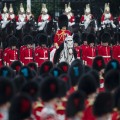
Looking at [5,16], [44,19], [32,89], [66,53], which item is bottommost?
[32,89]

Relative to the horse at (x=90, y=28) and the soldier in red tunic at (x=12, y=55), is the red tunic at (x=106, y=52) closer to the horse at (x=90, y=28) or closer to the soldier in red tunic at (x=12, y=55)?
the soldier in red tunic at (x=12, y=55)

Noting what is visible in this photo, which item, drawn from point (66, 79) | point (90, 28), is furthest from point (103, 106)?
point (90, 28)

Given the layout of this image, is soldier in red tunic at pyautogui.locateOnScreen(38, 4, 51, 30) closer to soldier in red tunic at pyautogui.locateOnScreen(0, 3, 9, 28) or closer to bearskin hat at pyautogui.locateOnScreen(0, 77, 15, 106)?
soldier in red tunic at pyautogui.locateOnScreen(0, 3, 9, 28)

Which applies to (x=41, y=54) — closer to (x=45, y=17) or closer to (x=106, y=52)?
(x=106, y=52)

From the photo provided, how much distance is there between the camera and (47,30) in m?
26.0

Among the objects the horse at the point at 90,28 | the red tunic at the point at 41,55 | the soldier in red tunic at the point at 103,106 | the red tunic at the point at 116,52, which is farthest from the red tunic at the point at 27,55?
the soldier in red tunic at the point at 103,106

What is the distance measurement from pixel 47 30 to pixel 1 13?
803 centimetres

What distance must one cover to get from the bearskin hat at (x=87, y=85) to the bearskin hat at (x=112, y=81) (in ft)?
1.31

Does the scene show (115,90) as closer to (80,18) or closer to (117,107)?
(117,107)

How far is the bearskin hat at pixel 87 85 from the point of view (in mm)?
9204

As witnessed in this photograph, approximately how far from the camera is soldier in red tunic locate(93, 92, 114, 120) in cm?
819

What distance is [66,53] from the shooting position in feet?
49.1

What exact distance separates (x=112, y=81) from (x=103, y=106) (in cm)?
171

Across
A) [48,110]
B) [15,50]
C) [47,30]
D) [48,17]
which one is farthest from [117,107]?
[48,17]
